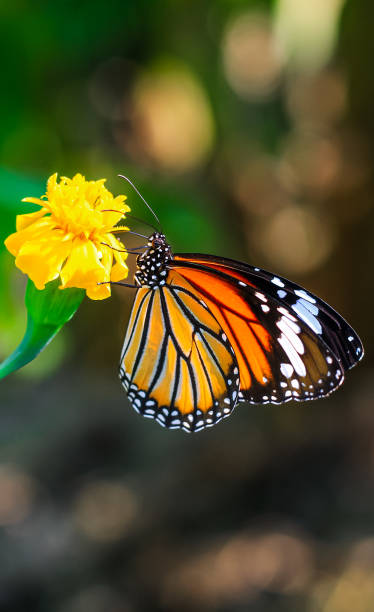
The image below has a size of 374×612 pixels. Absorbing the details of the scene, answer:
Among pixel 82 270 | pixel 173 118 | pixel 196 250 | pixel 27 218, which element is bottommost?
pixel 82 270

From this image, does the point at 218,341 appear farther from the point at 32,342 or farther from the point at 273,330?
the point at 32,342

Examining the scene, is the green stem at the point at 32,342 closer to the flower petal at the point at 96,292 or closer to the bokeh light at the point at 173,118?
the flower petal at the point at 96,292

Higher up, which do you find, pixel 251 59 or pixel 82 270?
pixel 251 59

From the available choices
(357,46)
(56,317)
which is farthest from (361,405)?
(56,317)

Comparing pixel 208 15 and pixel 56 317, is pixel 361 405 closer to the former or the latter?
pixel 208 15

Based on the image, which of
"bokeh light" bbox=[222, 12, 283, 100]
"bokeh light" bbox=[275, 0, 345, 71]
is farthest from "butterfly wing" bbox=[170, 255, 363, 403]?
"bokeh light" bbox=[222, 12, 283, 100]

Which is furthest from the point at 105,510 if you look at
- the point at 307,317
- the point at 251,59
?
the point at 251,59

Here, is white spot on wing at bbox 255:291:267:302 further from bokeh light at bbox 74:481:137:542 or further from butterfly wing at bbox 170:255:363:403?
bokeh light at bbox 74:481:137:542
